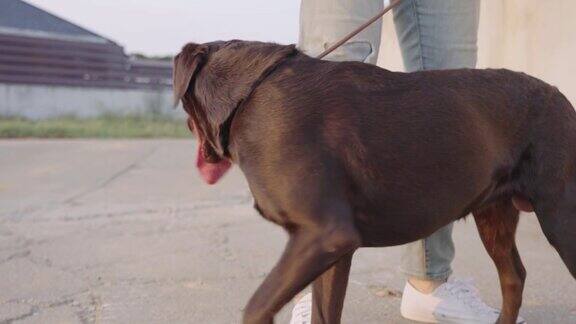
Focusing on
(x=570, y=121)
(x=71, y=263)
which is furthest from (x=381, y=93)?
(x=71, y=263)

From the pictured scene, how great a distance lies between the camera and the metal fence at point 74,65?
17125mm

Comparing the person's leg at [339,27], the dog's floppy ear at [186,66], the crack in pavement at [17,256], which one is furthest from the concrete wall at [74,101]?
the dog's floppy ear at [186,66]

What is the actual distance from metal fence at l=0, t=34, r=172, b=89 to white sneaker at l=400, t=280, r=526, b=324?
15748mm

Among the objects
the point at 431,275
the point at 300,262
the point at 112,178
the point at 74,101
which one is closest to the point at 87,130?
the point at 74,101

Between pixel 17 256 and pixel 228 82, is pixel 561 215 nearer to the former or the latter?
pixel 228 82

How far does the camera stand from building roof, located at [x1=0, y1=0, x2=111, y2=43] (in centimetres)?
1788

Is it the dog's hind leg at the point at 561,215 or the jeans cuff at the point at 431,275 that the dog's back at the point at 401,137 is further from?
the jeans cuff at the point at 431,275

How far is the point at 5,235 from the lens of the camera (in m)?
4.27

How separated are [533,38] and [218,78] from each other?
3.83 meters

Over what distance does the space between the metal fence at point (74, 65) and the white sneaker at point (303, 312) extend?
51.4 feet

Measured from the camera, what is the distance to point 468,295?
2.69 m

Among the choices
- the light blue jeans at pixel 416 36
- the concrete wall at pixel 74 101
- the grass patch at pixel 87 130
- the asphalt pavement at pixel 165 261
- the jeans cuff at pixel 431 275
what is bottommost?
the concrete wall at pixel 74 101

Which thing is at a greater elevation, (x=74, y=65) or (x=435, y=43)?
(x=435, y=43)

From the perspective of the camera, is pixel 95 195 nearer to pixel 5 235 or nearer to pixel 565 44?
pixel 5 235
